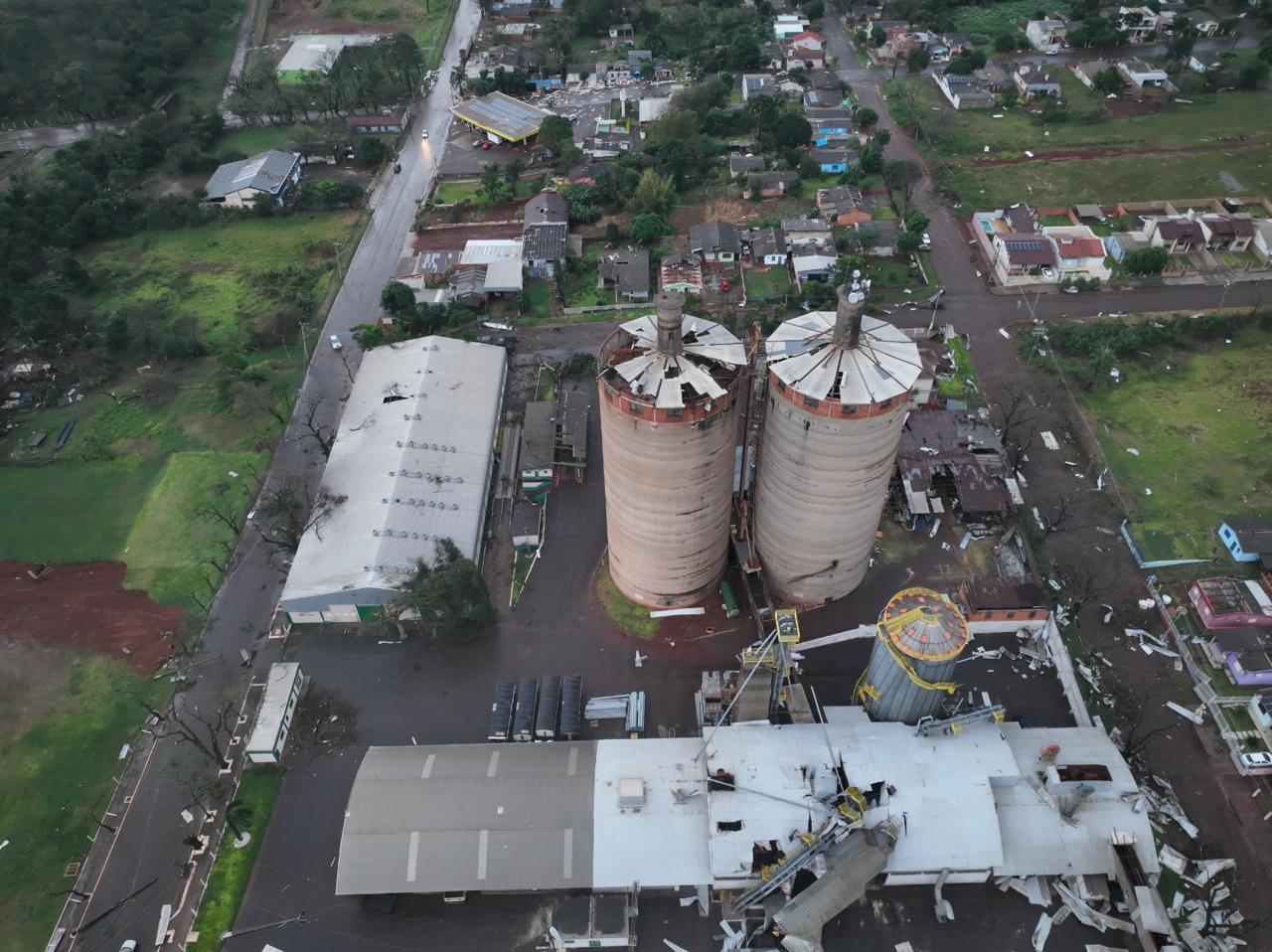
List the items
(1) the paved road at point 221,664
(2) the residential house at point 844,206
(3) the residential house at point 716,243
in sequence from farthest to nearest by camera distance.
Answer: (2) the residential house at point 844,206 → (3) the residential house at point 716,243 → (1) the paved road at point 221,664

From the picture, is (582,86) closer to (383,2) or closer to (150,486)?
(383,2)

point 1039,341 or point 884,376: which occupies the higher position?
point 884,376

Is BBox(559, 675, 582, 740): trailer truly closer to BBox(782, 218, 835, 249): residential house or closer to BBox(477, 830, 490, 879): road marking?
BBox(477, 830, 490, 879): road marking

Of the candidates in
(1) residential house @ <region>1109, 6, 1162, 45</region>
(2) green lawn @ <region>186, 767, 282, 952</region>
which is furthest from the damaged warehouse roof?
(1) residential house @ <region>1109, 6, 1162, 45</region>

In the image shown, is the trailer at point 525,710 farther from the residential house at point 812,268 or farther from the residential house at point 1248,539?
the residential house at point 812,268

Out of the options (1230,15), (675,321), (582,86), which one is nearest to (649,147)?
(582,86)

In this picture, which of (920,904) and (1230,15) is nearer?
(920,904)

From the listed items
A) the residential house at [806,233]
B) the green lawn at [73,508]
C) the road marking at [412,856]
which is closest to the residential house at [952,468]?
the residential house at [806,233]
